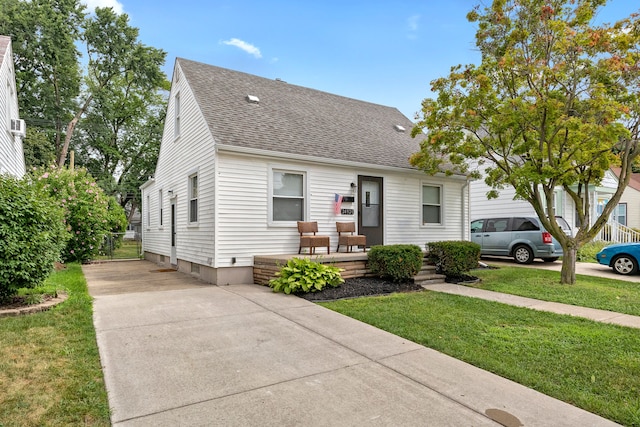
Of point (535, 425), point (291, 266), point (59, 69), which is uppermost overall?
point (59, 69)

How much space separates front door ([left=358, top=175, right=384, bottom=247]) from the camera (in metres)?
9.95

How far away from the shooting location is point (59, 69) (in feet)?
79.8

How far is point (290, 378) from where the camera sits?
311 cm

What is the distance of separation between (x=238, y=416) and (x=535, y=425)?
2.02 meters

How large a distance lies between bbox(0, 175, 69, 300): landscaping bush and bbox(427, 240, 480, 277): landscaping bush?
771 cm

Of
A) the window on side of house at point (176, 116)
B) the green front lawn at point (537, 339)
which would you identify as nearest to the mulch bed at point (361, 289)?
the green front lawn at point (537, 339)

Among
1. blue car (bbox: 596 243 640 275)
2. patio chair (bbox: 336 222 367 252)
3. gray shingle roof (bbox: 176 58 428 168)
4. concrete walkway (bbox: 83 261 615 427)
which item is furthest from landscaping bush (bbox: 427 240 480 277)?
concrete walkway (bbox: 83 261 615 427)

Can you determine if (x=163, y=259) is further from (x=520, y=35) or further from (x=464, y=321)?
(x=520, y=35)

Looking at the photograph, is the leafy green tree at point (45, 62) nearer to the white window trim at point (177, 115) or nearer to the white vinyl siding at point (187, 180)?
the white vinyl siding at point (187, 180)

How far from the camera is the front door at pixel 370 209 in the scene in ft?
32.7

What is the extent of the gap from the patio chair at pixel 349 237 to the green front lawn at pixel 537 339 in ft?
8.15

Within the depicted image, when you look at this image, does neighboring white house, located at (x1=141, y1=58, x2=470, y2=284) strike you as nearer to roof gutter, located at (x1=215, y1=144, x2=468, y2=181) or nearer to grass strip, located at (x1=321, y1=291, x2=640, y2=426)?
roof gutter, located at (x1=215, y1=144, x2=468, y2=181)

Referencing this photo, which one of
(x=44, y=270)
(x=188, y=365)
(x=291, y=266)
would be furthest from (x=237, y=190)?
(x=188, y=365)

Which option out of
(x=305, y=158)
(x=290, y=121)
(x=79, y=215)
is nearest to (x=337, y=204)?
(x=305, y=158)
